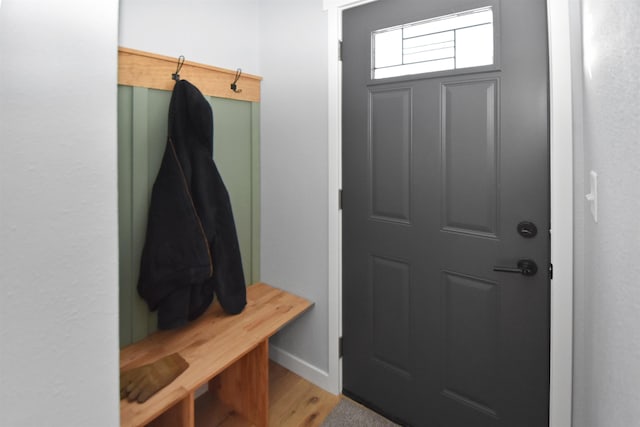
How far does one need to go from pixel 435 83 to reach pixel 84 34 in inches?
50.9

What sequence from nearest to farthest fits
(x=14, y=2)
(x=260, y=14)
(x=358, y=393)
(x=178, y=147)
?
(x=14, y=2) < (x=178, y=147) < (x=358, y=393) < (x=260, y=14)

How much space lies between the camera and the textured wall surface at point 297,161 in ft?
6.03

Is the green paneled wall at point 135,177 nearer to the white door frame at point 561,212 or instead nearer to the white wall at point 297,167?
the white wall at point 297,167

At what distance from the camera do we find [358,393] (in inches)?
72.7

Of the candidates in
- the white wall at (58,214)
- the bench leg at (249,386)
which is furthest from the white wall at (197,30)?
the bench leg at (249,386)

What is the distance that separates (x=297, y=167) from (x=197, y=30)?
881mm

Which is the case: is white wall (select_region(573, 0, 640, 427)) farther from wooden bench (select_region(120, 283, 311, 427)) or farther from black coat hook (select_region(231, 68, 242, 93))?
black coat hook (select_region(231, 68, 242, 93))

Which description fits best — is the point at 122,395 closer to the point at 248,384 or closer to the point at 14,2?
the point at 248,384

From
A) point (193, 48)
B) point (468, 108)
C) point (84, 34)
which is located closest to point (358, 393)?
point (468, 108)

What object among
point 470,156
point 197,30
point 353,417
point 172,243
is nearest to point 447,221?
point 470,156

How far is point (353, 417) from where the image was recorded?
5.70 feet

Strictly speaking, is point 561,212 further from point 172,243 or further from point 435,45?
point 172,243

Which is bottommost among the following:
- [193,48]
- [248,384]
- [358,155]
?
[248,384]

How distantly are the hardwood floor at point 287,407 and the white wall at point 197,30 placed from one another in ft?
6.04
